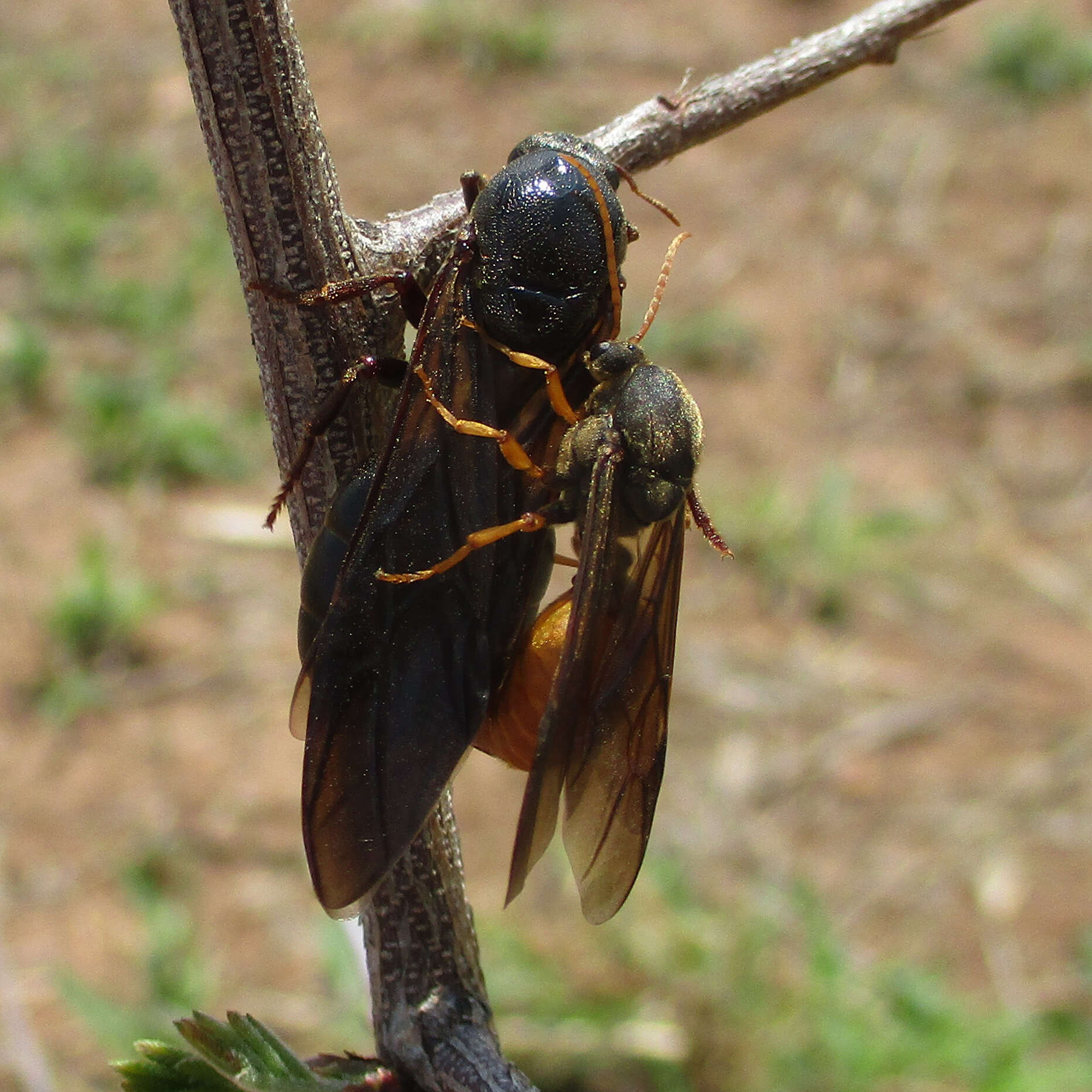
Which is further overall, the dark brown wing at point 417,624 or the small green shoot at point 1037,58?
the small green shoot at point 1037,58

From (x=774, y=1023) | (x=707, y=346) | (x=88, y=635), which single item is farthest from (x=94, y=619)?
(x=707, y=346)

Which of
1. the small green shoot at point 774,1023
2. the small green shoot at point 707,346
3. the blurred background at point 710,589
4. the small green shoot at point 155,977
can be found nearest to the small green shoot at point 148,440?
the blurred background at point 710,589

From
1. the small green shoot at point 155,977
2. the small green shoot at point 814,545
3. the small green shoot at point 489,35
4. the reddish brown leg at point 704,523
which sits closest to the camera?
the reddish brown leg at point 704,523

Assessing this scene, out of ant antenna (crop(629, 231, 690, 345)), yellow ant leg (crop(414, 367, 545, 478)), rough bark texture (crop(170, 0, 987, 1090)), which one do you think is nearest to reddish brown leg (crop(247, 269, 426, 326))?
rough bark texture (crop(170, 0, 987, 1090))

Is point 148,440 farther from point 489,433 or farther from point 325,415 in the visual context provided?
point 325,415

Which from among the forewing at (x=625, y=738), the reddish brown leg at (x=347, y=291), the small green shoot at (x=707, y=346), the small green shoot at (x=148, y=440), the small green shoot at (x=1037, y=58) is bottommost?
the forewing at (x=625, y=738)

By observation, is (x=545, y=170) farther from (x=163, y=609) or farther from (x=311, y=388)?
(x=163, y=609)

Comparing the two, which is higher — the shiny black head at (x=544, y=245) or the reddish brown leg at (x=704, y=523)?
the shiny black head at (x=544, y=245)

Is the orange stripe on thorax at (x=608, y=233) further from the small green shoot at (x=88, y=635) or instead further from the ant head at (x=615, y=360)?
the small green shoot at (x=88, y=635)
